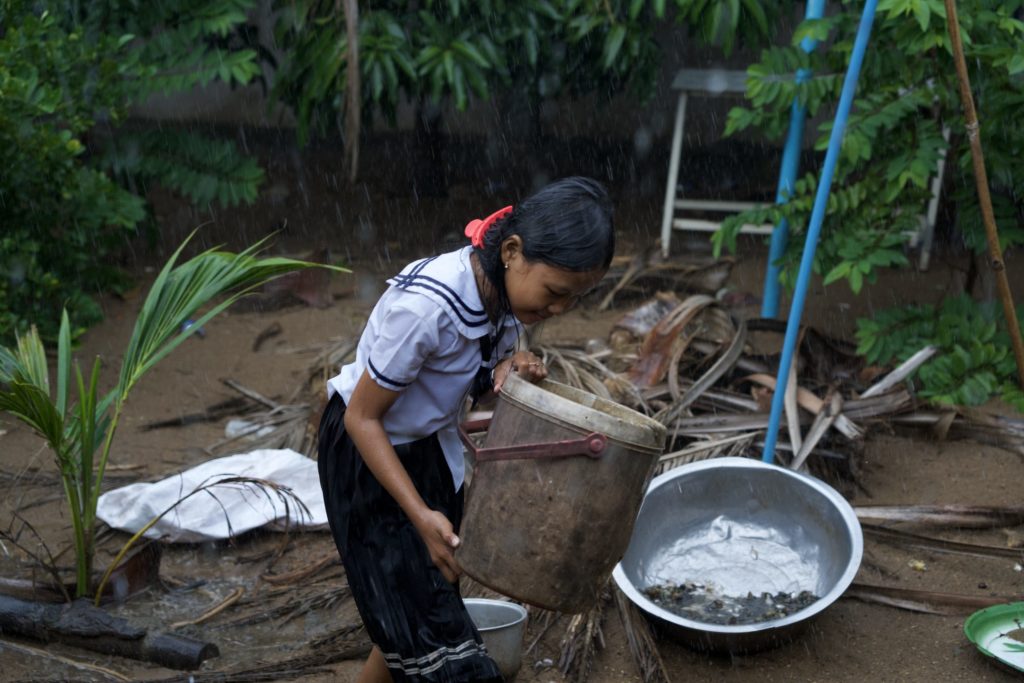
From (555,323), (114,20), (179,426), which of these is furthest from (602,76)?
(179,426)

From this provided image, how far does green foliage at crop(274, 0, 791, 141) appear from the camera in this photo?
5688 millimetres

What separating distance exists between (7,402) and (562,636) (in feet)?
5.95

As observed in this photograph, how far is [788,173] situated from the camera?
508 cm

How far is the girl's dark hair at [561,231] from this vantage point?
199 centimetres

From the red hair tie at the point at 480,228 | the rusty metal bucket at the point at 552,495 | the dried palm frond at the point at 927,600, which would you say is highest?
the red hair tie at the point at 480,228

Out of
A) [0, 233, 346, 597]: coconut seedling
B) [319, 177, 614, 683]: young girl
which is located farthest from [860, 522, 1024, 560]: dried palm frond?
[0, 233, 346, 597]: coconut seedling

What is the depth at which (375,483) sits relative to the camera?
89.9 inches

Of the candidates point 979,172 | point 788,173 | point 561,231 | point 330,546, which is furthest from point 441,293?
point 788,173

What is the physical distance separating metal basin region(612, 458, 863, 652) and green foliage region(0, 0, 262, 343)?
2.64 m

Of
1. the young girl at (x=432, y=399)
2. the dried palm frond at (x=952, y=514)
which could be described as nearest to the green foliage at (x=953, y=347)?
the dried palm frond at (x=952, y=514)

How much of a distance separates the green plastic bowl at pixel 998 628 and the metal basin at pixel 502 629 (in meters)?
1.35

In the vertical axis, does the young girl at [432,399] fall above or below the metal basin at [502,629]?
above

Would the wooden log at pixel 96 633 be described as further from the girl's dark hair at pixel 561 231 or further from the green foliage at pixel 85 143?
the girl's dark hair at pixel 561 231

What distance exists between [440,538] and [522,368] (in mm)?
404
